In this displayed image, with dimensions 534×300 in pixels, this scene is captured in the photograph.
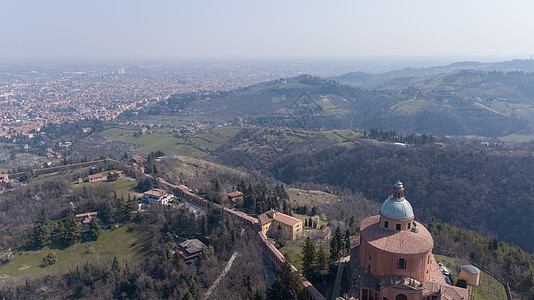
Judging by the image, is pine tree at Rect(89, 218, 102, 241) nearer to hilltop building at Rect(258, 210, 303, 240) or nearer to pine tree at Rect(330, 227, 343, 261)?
hilltop building at Rect(258, 210, 303, 240)

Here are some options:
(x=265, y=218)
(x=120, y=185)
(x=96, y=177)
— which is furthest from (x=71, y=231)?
(x=265, y=218)

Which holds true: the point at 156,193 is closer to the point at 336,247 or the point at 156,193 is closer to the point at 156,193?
the point at 156,193

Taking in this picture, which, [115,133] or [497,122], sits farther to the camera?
[497,122]

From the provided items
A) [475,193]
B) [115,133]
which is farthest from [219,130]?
[475,193]

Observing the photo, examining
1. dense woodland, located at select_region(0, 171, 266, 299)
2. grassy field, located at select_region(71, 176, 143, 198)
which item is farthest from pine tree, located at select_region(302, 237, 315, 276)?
grassy field, located at select_region(71, 176, 143, 198)

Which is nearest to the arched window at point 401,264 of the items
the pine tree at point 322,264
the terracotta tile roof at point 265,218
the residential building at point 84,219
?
the pine tree at point 322,264

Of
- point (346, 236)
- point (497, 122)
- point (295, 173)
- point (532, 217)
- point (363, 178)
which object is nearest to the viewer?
point (346, 236)

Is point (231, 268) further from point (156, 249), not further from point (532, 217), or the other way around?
point (532, 217)

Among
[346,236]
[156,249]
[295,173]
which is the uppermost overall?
[346,236]
